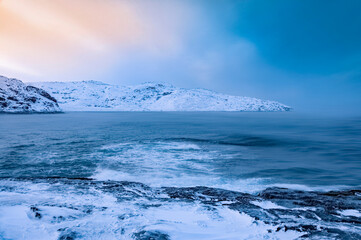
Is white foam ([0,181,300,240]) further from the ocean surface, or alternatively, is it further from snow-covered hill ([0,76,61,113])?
snow-covered hill ([0,76,61,113])

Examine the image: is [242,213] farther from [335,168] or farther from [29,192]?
[335,168]

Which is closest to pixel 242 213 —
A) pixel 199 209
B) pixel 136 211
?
pixel 199 209

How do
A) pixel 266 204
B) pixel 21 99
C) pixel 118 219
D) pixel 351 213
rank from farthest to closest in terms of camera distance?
pixel 21 99 < pixel 266 204 < pixel 351 213 < pixel 118 219

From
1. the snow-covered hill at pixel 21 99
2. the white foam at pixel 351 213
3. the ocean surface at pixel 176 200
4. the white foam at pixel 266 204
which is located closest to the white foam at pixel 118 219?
the ocean surface at pixel 176 200

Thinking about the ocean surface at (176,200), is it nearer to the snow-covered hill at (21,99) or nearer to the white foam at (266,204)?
the white foam at (266,204)

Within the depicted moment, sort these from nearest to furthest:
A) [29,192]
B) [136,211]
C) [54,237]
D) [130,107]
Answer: [54,237], [136,211], [29,192], [130,107]

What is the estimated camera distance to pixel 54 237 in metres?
4.24

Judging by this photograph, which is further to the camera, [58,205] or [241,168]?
[241,168]

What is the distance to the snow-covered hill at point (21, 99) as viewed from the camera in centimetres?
8126

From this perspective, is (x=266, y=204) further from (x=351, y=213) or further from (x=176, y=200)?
(x=176, y=200)

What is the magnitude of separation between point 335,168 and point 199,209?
476 inches

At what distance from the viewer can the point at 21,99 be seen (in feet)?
283

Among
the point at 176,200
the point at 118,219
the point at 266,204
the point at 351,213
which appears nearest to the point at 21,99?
the point at 176,200

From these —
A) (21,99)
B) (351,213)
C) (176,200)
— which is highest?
(21,99)
